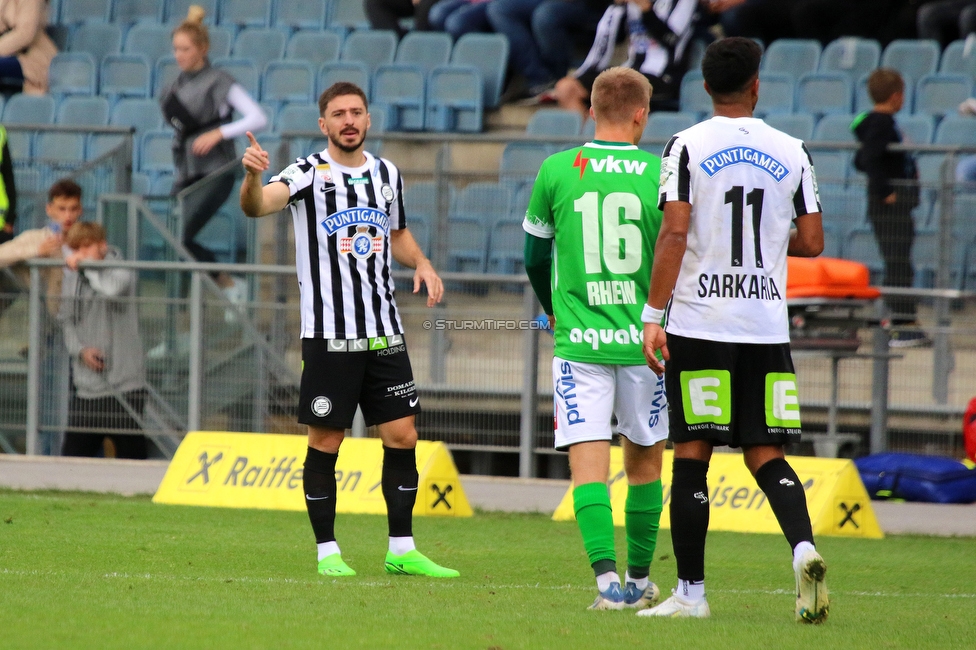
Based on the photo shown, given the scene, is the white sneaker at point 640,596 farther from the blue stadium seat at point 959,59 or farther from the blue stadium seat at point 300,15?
the blue stadium seat at point 300,15

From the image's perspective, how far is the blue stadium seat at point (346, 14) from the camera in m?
17.8

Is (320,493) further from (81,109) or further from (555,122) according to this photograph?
(81,109)

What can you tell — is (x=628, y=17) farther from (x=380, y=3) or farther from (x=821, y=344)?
(x=821, y=344)

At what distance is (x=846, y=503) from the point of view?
9000 millimetres

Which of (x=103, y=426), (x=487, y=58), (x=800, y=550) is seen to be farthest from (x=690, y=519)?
(x=487, y=58)

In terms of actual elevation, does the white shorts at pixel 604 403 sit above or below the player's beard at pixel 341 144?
below

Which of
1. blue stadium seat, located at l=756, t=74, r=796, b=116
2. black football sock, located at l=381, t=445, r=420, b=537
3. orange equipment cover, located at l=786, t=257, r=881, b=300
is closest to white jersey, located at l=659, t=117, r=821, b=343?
black football sock, located at l=381, t=445, r=420, b=537

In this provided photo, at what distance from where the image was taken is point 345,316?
6.50 meters

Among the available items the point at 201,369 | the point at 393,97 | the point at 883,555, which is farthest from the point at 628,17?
the point at 883,555

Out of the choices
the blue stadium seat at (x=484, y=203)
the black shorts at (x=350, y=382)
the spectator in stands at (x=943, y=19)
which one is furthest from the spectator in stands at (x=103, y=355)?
the spectator in stands at (x=943, y=19)

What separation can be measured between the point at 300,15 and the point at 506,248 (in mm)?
7157

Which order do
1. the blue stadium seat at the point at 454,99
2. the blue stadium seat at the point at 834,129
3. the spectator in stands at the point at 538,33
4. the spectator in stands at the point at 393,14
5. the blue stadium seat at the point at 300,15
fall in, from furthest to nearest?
the blue stadium seat at the point at 300,15, the spectator in stands at the point at 393,14, the spectator in stands at the point at 538,33, the blue stadium seat at the point at 454,99, the blue stadium seat at the point at 834,129

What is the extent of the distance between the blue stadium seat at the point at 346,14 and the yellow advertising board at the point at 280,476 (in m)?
8.86

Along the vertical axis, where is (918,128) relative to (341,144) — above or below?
above
